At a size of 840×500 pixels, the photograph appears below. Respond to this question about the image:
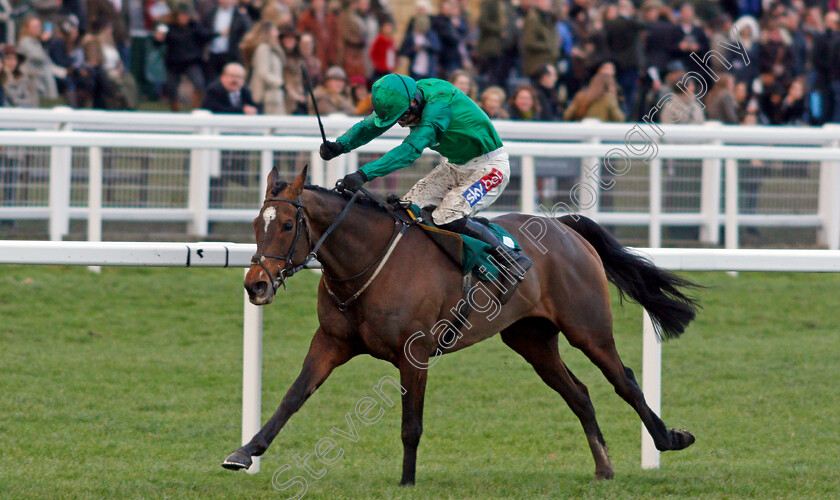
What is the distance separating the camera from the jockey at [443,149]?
4.77m

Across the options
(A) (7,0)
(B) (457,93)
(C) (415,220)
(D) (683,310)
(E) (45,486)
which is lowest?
(E) (45,486)

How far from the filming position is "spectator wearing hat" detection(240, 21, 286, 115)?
452 inches

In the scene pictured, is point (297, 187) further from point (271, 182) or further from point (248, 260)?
point (248, 260)

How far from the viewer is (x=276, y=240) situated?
4.43m

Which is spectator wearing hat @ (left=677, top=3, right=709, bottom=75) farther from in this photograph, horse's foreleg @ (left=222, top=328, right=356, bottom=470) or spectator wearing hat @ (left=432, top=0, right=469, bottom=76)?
horse's foreleg @ (left=222, top=328, right=356, bottom=470)

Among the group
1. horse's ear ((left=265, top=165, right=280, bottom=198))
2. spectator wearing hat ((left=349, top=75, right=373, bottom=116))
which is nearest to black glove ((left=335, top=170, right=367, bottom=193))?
horse's ear ((left=265, top=165, right=280, bottom=198))

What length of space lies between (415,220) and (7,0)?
10.4 metres

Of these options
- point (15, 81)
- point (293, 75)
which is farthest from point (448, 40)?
point (15, 81)

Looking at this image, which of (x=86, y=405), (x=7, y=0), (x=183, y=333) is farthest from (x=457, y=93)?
(x=7, y=0)

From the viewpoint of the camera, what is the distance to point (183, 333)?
7742 millimetres

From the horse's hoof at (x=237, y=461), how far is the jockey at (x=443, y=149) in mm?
1092

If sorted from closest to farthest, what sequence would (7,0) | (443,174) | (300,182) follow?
(300,182) → (443,174) → (7,0)

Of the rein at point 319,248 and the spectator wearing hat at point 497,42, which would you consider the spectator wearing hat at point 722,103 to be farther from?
the rein at point 319,248

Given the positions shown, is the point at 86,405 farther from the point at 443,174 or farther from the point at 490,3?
the point at 490,3
